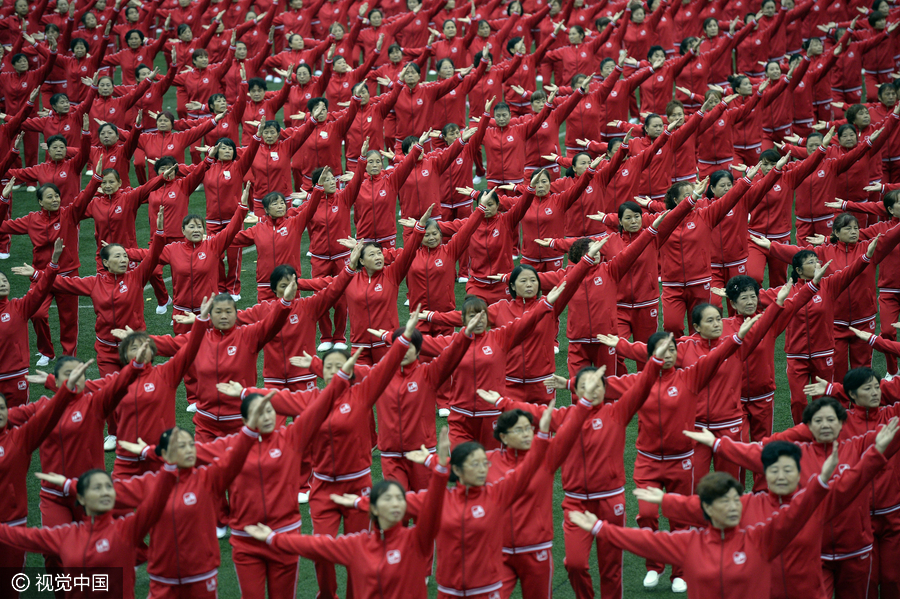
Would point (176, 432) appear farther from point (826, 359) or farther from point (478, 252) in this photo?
point (826, 359)

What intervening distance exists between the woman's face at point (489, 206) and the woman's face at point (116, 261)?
12.7 feet

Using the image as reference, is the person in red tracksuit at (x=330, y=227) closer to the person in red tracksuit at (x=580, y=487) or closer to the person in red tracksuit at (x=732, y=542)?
the person in red tracksuit at (x=580, y=487)

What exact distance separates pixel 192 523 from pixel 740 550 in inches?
140

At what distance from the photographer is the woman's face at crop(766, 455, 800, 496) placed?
19.7 ft

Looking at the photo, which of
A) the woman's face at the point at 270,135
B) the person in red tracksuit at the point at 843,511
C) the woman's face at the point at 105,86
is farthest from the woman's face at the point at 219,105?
the person in red tracksuit at the point at 843,511

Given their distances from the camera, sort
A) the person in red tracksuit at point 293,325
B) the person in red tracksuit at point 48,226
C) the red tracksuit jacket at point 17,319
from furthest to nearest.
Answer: the person in red tracksuit at point 48,226
the red tracksuit jacket at point 17,319
the person in red tracksuit at point 293,325

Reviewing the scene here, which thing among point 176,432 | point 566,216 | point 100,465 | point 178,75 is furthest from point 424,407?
point 178,75

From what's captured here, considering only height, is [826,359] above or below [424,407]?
below

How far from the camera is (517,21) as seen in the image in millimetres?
18688

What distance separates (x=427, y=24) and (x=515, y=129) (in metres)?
6.63

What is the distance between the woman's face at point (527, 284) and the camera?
8.80 metres

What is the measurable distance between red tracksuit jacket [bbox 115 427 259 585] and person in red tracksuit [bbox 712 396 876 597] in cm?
329

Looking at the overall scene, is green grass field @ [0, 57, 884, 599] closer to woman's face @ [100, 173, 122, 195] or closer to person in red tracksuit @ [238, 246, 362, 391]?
person in red tracksuit @ [238, 246, 362, 391]

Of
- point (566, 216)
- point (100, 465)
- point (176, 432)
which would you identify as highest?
point (176, 432)
